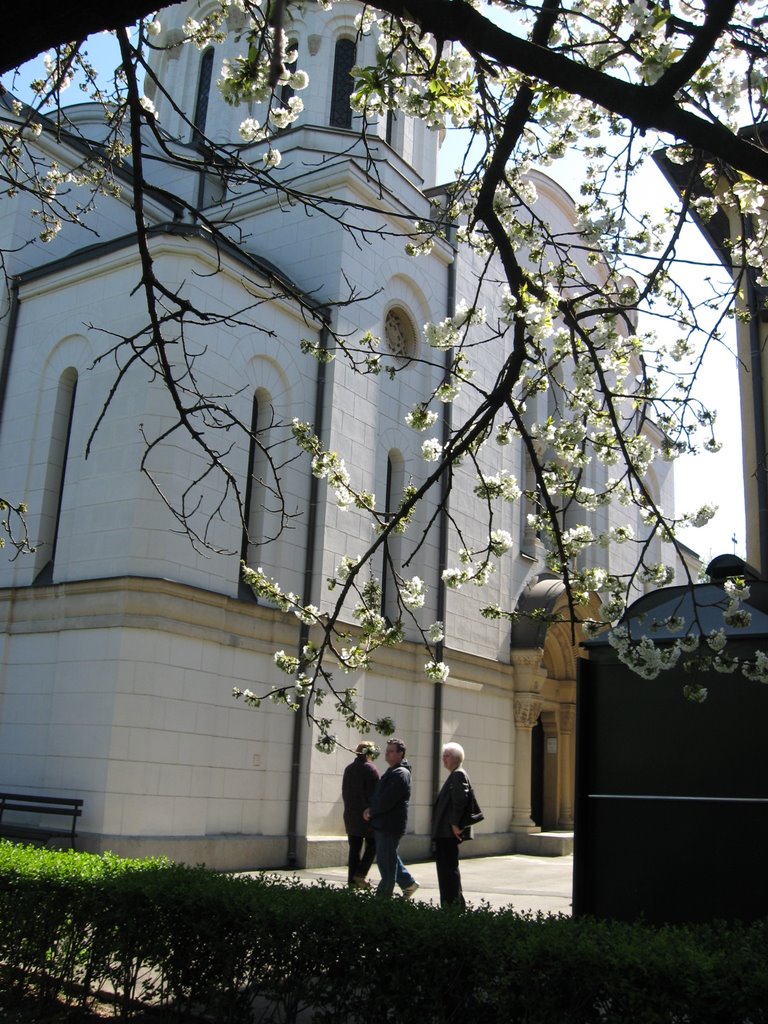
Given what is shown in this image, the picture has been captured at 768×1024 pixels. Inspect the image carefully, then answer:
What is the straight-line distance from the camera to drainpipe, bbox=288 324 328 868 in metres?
15.3

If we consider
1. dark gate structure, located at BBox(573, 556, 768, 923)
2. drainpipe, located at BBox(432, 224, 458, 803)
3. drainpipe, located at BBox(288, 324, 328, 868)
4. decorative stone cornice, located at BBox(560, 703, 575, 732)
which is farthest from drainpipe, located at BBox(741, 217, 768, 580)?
decorative stone cornice, located at BBox(560, 703, 575, 732)

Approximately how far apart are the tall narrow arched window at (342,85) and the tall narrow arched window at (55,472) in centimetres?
986

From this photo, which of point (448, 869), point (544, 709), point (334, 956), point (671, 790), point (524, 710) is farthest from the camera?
point (544, 709)

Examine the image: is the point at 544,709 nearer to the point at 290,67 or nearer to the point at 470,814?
the point at 470,814

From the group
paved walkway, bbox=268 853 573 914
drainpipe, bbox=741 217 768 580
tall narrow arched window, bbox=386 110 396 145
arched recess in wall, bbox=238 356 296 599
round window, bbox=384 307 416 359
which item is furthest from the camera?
tall narrow arched window, bbox=386 110 396 145

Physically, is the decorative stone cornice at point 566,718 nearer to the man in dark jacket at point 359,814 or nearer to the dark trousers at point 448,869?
the man in dark jacket at point 359,814

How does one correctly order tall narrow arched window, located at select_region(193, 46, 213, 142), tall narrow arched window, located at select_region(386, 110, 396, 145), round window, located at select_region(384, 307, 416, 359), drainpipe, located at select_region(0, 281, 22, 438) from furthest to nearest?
tall narrow arched window, located at select_region(193, 46, 213, 142) < tall narrow arched window, located at select_region(386, 110, 396, 145) < round window, located at select_region(384, 307, 416, 359) < drainpipe, located at select_region(0, 281, 22, 438)

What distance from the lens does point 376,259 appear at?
1928 centimetres

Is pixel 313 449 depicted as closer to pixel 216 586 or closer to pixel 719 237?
pixel 216 586

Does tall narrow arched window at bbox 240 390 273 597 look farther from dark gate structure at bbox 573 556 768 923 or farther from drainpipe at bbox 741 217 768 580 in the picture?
dark gate structure at bbox 573 556 768 923

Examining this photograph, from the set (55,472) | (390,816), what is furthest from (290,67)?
(390,816)

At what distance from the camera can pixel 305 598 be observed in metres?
16.3

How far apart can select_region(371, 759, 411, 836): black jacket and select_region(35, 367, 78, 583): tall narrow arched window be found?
6.68m

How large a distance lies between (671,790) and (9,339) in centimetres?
1426
